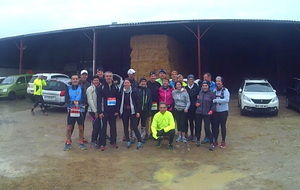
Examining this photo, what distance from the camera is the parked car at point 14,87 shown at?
693 inches

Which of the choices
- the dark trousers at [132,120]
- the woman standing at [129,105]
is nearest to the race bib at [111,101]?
the woman standing at [129,105]

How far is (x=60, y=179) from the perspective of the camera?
17.3 ft

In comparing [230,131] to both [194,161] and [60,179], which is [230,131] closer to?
[194,161]

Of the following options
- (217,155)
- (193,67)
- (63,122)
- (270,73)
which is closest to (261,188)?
(217,155)

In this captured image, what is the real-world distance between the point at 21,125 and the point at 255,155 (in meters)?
7.68

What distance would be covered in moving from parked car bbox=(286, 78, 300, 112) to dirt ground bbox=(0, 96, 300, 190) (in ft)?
11.3

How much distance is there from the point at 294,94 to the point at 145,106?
26.3ft

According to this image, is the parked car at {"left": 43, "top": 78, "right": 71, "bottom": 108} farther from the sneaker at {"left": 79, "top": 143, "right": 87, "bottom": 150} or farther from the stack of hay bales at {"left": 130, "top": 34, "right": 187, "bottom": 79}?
the sneaker at {"left": 79, "top": 143, "right": 87, "bottom": 150}

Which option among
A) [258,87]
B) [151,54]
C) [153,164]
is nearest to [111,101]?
[153,164]

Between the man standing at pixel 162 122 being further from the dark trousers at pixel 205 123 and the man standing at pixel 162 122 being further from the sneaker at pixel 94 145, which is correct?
the sneaker at pixel 94 145

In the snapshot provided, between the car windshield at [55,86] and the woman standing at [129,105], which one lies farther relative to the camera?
the car windshield at [55,86]

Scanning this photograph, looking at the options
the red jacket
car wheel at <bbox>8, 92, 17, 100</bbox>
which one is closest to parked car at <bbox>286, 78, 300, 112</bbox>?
the red jacket

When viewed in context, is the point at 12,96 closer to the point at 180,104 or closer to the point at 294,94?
the point at 180,104

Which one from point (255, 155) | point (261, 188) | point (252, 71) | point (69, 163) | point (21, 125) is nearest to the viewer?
point (261, 188)
